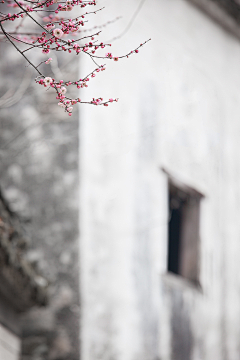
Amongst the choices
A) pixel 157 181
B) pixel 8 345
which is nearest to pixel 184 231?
pixel 157 181

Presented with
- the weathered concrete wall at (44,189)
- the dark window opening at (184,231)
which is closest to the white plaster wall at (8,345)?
the weathered concrete wall at (44,189)

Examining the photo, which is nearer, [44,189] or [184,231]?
[44,189]

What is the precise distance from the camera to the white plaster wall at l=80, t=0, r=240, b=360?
13.1 feet

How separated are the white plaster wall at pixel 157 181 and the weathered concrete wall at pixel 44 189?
122 mm

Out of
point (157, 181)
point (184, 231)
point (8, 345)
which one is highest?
point (157, 181)

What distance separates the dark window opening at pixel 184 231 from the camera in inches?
201

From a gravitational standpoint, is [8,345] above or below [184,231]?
below

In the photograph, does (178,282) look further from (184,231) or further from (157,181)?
(157,181)

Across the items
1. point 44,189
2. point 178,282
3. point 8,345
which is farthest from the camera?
point 178,282

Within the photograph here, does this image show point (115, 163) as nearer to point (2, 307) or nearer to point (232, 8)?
point (2, 307)

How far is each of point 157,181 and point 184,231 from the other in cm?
98

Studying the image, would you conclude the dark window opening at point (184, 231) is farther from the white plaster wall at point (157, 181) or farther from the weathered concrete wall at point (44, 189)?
the weathered concrete wall at point (44, 189)

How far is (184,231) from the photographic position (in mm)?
5277

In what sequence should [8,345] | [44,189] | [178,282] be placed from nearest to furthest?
[8,345]
[44,189]
[178,282]
